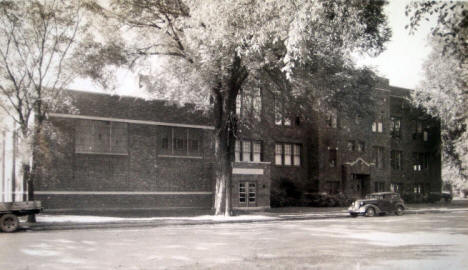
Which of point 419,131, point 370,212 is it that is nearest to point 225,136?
point 370,212

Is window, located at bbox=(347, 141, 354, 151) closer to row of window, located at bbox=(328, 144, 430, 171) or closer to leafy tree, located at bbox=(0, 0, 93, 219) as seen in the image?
row of window, located at bbox=(328, 144, 430, 171)

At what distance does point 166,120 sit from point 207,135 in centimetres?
353

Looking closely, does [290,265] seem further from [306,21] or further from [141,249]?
[306,21]

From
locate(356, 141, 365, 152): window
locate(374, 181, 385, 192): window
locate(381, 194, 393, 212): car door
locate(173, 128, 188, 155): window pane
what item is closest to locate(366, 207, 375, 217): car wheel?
locate(381, 194, 393, 212): car door

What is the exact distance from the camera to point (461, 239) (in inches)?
635

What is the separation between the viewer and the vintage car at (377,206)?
31.0 m

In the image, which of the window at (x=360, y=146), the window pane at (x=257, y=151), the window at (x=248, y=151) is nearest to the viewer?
the window at (x=248, y=151)

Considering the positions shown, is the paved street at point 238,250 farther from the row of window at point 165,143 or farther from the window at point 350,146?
the window at point 350,146

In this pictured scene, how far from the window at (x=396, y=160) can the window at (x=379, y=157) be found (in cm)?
287

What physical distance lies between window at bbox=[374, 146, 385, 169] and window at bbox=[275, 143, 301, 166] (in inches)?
344

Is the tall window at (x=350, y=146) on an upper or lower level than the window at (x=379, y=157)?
upper

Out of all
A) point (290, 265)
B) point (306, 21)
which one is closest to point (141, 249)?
point (290, 265)

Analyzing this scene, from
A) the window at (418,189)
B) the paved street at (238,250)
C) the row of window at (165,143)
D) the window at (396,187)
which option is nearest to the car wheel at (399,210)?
the row of window at (165,143)

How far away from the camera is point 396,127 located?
51031mm
